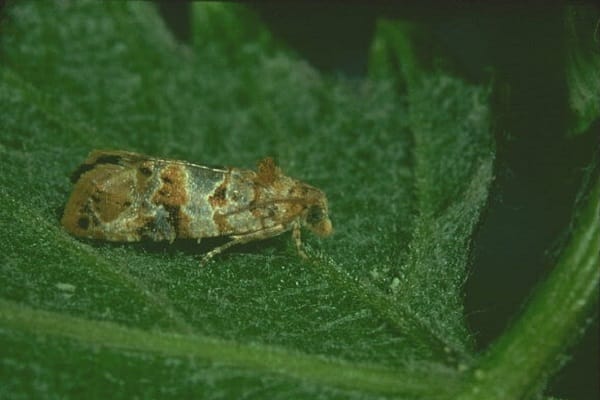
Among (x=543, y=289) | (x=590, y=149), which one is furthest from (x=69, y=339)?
(x=590, y=149)

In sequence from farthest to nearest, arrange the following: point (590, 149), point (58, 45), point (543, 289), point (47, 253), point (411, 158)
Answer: point (58, 45) → point (411, 158) → point (590, 149) → point (47, 253) → point (543, 289)

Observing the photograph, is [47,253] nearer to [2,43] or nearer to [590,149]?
[2,43]

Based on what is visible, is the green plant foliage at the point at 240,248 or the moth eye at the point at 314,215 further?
the moth eye at the point at 314,215

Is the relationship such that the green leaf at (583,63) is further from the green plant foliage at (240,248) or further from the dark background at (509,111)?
the green plant foliage at (240,248)

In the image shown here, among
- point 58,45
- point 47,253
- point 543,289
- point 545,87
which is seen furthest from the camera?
point 58,45

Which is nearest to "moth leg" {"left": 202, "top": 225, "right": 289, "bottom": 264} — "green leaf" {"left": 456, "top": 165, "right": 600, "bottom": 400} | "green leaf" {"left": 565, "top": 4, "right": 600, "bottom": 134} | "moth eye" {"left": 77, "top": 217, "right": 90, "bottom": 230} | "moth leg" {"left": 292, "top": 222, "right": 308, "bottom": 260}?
"moth leg" {"left": 292, "top": 222, "right": 308, "bottom": 260}

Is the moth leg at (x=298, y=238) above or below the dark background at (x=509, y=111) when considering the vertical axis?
below

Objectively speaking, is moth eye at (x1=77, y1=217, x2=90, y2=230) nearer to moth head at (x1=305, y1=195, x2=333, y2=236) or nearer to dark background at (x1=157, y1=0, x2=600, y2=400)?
moth head at (x1=305, y1=195, x2=333, y2=236)

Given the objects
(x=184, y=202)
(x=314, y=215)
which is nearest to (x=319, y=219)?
(x=314, y=215)

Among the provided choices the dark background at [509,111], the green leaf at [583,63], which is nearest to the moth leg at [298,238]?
the dark background at [509,111]
